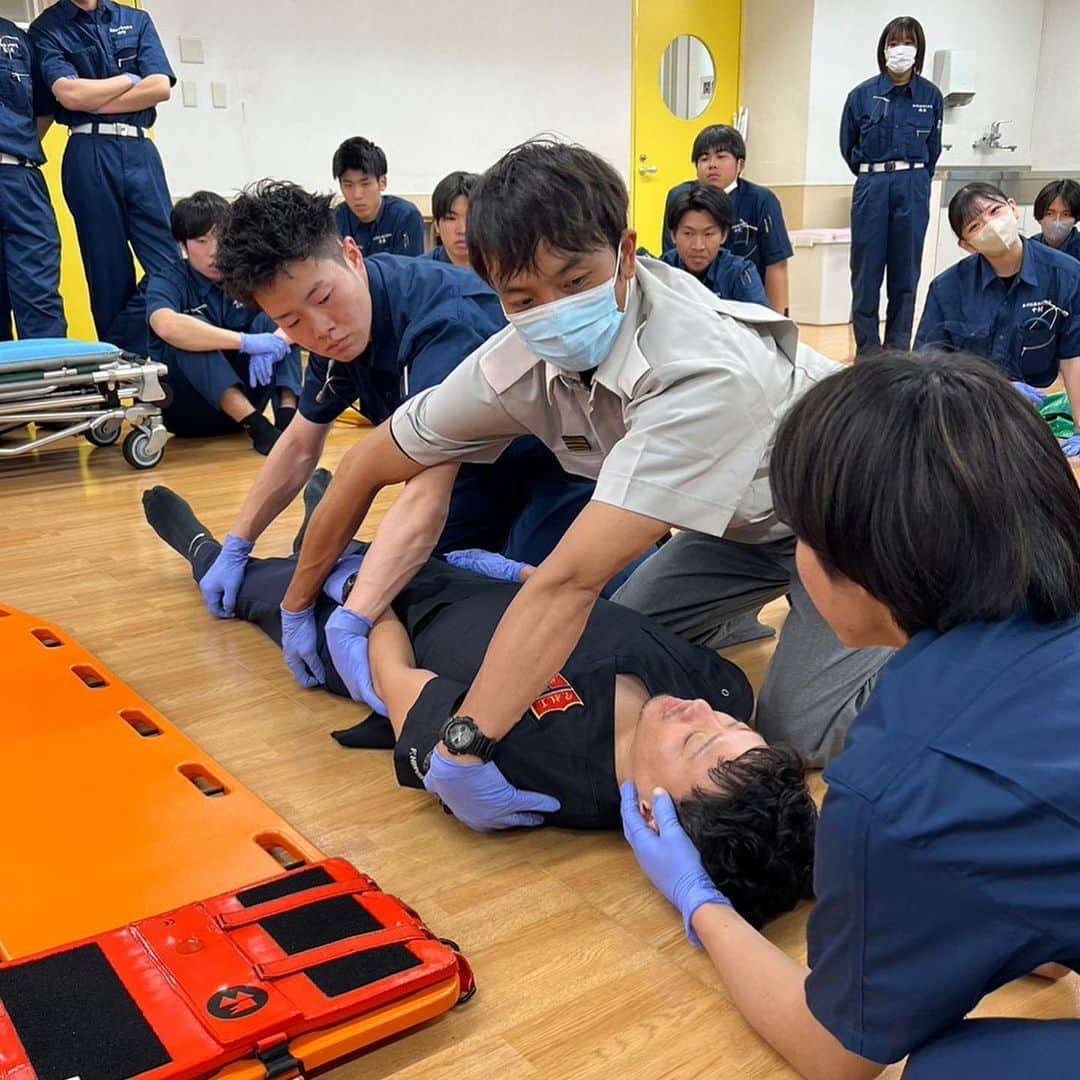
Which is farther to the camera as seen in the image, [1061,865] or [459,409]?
[459,409]

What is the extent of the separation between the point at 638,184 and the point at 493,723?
273 inches

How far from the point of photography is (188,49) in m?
5.67

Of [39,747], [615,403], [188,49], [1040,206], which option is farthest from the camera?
[188,49]

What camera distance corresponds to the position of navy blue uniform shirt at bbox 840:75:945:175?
561 cm

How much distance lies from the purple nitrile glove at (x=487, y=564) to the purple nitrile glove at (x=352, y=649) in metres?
0.30

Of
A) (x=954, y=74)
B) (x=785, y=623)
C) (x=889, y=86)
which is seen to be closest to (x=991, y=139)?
(x=954, y=74)

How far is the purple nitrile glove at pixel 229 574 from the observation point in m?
2.43

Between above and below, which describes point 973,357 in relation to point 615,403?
above

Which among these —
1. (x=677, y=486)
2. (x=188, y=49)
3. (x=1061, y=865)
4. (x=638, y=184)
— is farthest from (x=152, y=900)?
(x=638, y=184)

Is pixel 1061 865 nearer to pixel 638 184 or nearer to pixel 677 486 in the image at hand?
pixel 677 486

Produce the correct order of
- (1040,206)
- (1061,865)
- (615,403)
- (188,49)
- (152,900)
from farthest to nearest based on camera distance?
(188,49) < (1040,206) < (615,403) < (152,900) < (1061,865)

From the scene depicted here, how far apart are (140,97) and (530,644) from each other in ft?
12.3

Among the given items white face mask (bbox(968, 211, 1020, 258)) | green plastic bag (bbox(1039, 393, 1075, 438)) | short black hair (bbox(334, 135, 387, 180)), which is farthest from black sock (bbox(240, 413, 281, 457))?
green plastic bag (bbox(1039, 393, 1075, 438))

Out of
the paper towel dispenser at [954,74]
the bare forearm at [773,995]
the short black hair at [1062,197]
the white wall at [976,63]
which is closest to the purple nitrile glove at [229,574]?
the bare forearm at [773,995]
